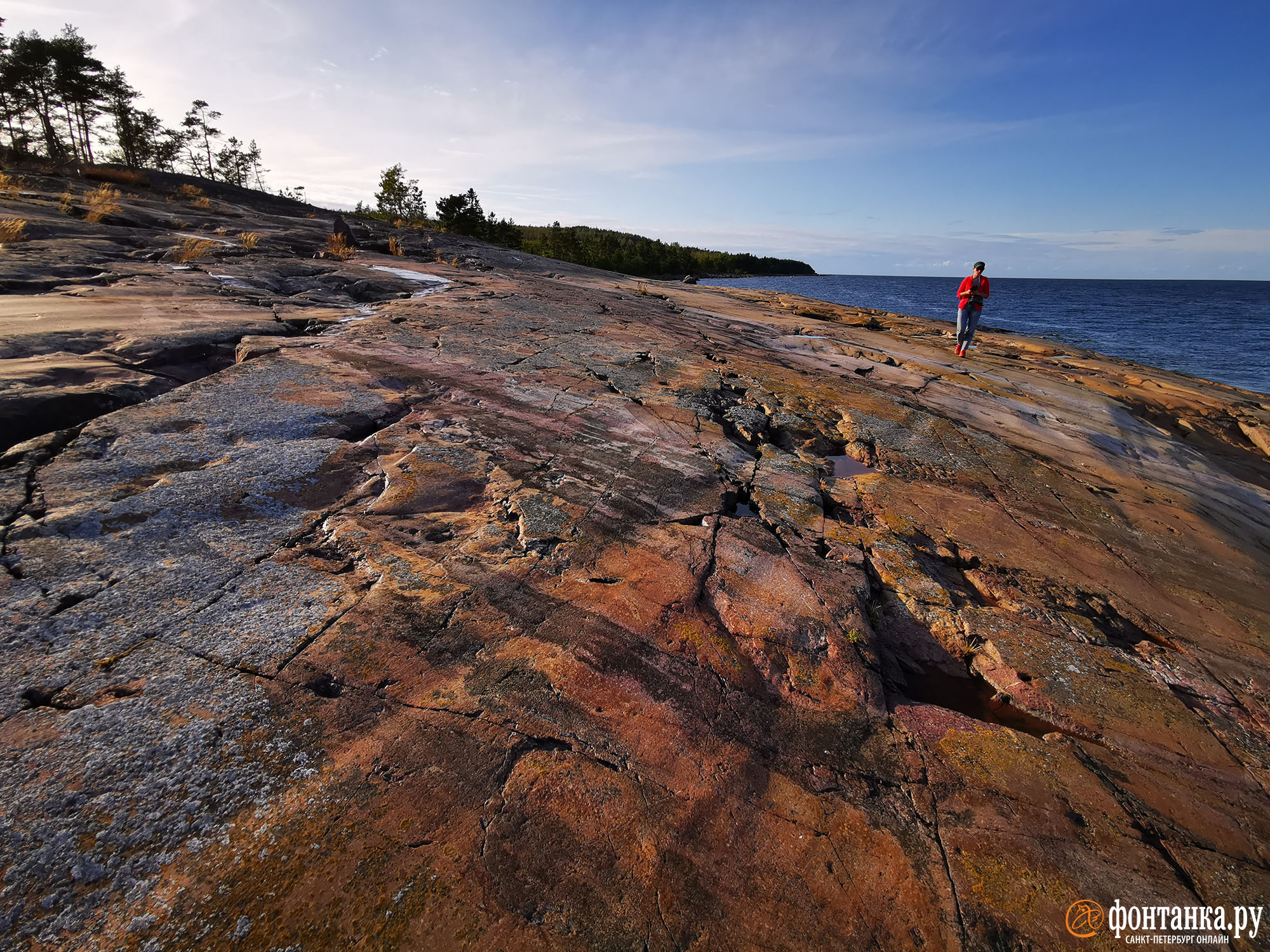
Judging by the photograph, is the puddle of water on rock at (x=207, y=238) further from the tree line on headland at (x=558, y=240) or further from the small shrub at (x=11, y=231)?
the tree line on headland at (x=558, y=240)

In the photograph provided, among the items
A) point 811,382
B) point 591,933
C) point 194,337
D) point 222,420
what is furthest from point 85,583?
point 811,382

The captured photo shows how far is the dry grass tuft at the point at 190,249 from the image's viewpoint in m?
9.11

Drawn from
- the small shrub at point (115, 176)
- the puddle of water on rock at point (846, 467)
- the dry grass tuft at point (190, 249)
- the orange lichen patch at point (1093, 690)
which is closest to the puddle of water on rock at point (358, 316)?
the dry grass tuft at point (190, 249)

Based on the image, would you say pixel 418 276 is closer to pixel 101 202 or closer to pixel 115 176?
pixel 101 202

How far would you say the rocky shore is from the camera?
1779 millimetres

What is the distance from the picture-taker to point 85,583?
255 cm

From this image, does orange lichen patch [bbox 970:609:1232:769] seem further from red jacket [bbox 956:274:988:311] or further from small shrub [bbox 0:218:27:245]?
small shrub [bbox 0:218:27:245]

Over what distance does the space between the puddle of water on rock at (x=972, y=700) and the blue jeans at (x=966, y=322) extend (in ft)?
35.9

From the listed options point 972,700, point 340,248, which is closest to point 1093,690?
point 972,700

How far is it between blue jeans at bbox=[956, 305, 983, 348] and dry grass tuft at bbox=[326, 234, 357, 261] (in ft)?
46.9

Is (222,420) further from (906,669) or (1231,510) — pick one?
(1231,510)

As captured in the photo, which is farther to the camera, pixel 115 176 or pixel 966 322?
pixel 115 176

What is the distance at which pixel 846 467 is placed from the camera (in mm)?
5348

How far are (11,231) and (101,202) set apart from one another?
16.0ft
